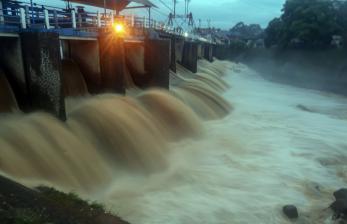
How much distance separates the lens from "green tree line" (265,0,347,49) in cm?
5688

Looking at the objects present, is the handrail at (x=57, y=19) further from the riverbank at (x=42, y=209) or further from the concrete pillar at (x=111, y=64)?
the riverbank at (x=42, y=209)

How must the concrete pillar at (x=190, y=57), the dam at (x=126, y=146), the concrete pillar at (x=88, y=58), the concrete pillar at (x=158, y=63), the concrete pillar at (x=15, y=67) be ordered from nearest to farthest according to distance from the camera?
the dam at (x=126, y=146) → the concrete pillar at (x=15, y=67) → the concrete pillar at (x=88, y=58) → the concrete pillar at (x=158, y=63) → the concrete pillar at (x=190, y=57)

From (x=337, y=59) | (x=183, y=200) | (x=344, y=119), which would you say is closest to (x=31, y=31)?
(x=183, y=200)

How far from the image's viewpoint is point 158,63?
71.1 ft

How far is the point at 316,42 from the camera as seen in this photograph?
5747cm

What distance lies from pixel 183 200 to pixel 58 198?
459 centimetres

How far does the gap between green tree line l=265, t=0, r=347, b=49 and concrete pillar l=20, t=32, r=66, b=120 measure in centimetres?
4982

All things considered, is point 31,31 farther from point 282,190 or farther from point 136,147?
point 282,190

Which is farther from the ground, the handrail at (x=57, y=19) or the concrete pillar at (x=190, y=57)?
the handrail at (x=57, y=19)

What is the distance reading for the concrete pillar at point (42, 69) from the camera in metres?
12.5

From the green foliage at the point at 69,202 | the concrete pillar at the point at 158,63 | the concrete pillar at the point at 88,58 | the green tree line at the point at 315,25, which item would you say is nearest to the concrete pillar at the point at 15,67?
the concrete pillar at the point at 88,58

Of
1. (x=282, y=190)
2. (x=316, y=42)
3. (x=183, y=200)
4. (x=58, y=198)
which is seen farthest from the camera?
(x=316, y=42)

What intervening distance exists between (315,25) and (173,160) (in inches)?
1951

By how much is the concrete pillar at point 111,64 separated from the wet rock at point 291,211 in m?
9.80
